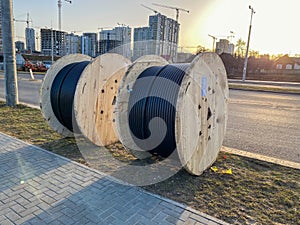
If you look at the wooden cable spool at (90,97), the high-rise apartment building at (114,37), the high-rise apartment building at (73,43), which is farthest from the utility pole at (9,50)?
the high-rise apartment building at (73,43)

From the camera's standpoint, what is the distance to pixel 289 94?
17.9 metres

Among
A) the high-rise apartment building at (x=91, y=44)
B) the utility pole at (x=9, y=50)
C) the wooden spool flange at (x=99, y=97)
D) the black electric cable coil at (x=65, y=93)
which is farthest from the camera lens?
the high-rise apartment building at (x=91, y=44)

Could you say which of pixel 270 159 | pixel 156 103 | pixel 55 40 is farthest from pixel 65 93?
pixel 55 40

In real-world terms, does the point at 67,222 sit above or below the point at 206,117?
below

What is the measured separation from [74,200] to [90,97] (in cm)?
226

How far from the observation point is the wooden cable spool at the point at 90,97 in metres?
4.64

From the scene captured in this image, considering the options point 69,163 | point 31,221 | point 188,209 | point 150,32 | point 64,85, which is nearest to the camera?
point 31,221

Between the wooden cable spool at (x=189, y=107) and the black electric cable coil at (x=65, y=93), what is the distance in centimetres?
137

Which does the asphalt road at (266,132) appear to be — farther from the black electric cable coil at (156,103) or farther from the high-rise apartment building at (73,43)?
the high-rise apartment building at (73,43)

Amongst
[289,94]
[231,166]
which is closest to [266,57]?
[289,94]

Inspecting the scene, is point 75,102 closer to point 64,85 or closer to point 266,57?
point 64,85

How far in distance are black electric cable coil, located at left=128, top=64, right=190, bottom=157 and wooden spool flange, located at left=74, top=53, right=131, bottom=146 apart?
1.03 m

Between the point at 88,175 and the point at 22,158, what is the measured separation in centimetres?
144

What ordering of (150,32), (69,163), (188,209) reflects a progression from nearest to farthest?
(188,209)
(69,163)
(150,32)
